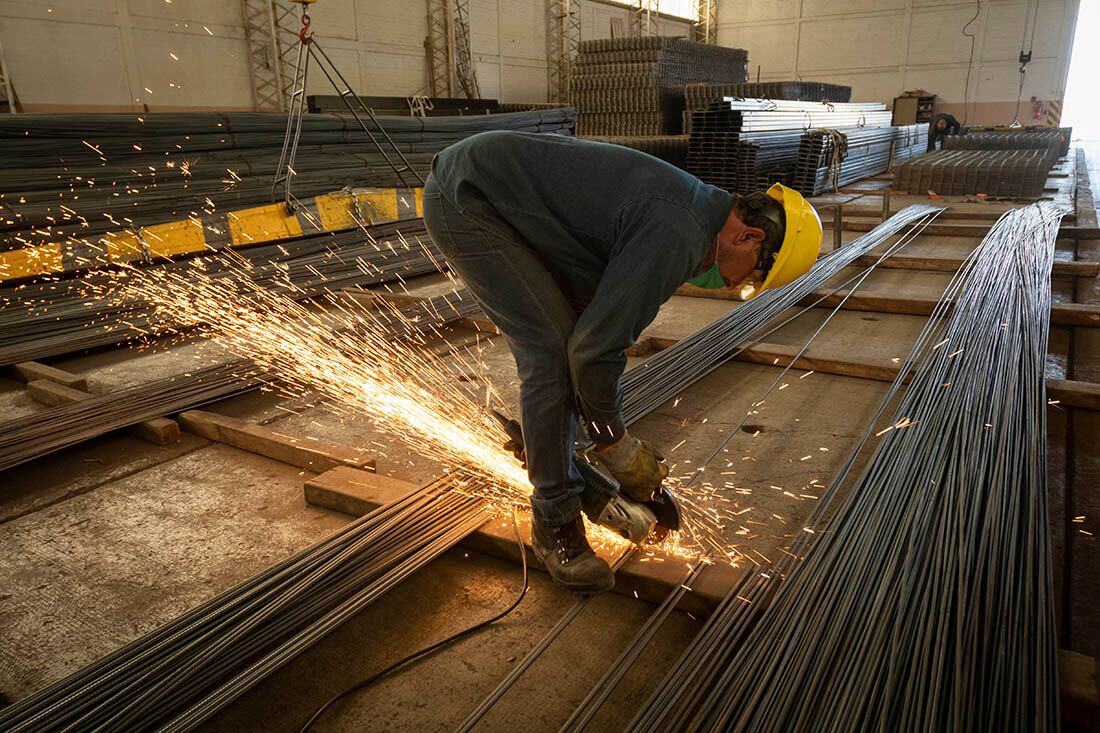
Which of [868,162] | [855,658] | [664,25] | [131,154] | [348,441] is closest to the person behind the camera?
[855,658]

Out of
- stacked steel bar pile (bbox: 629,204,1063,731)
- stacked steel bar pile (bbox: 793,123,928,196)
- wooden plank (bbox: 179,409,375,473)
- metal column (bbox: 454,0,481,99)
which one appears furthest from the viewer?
metal column (bbox: 454,0,481,99)

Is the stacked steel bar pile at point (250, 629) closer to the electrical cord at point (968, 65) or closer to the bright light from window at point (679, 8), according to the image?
the electrical cord at point (968, 65)

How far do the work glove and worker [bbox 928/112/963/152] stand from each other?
17832 millimetres

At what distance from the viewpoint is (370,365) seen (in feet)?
12.9

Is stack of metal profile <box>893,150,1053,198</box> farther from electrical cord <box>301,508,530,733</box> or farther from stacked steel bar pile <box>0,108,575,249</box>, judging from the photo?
electrical cord <box>301,508,530,733</box>

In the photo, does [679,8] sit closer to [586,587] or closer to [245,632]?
[586,587]

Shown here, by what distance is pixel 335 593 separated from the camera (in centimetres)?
203

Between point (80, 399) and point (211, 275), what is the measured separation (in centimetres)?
193

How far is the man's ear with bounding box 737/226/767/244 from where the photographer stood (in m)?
1.89

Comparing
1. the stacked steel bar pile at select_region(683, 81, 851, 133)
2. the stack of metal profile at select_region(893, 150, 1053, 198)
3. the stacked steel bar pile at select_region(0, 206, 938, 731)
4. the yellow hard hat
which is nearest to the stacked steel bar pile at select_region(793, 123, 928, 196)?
the stack of metal profile at select_region(893, 150, 1053, 198)

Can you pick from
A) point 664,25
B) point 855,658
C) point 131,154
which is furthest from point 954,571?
point 664,25

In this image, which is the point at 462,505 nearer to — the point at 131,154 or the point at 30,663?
the point at 30,663

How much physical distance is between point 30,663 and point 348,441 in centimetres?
145

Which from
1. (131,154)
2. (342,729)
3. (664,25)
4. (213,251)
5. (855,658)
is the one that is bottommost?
(342,729)
